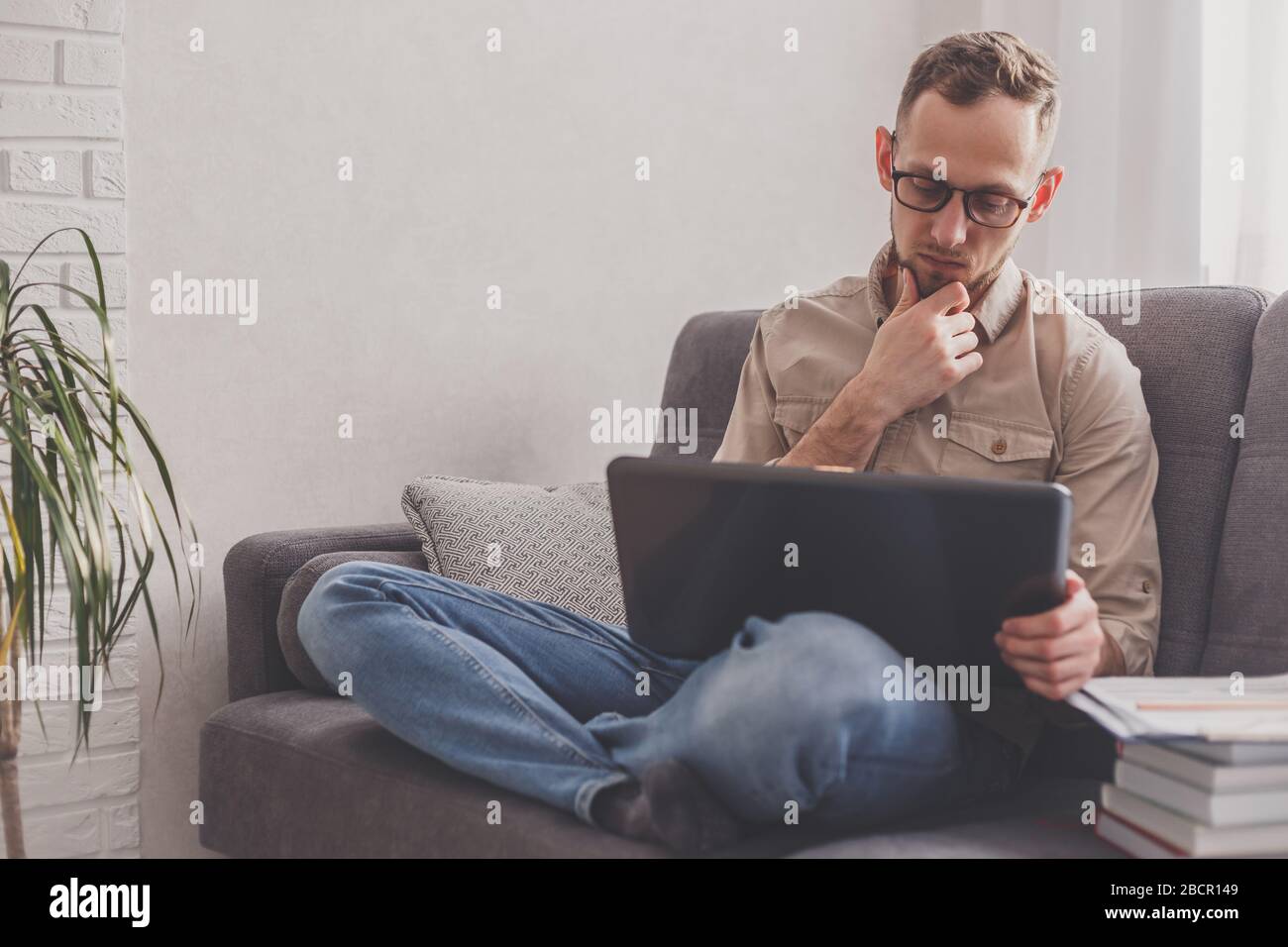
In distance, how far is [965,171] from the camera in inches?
56.2

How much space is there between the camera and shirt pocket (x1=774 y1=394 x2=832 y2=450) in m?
1.60

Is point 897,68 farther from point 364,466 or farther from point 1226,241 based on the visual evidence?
point 364,466

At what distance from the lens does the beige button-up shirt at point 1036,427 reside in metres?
1.33

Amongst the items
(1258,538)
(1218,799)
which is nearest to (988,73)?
(1258,538)

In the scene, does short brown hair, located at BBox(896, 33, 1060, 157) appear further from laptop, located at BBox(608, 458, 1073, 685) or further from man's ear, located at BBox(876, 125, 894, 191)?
laptop, located at BBox(608, 458, 1073, 685)

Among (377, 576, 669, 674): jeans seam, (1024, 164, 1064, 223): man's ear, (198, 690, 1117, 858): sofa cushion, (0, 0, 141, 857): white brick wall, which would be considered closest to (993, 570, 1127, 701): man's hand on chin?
(198, 690, 1117, 858): sofa cushion

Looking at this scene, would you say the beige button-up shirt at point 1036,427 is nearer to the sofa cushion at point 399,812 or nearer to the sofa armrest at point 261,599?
the sofa cushion at point 399,812

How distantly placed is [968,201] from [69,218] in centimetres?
126

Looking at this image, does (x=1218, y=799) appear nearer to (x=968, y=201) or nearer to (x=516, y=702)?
(x=516, y=702)

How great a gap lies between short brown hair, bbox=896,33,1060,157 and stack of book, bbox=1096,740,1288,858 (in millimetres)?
752

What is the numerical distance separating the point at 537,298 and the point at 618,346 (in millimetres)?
189

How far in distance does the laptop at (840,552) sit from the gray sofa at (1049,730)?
0.60 ft

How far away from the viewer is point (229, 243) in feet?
6.59
